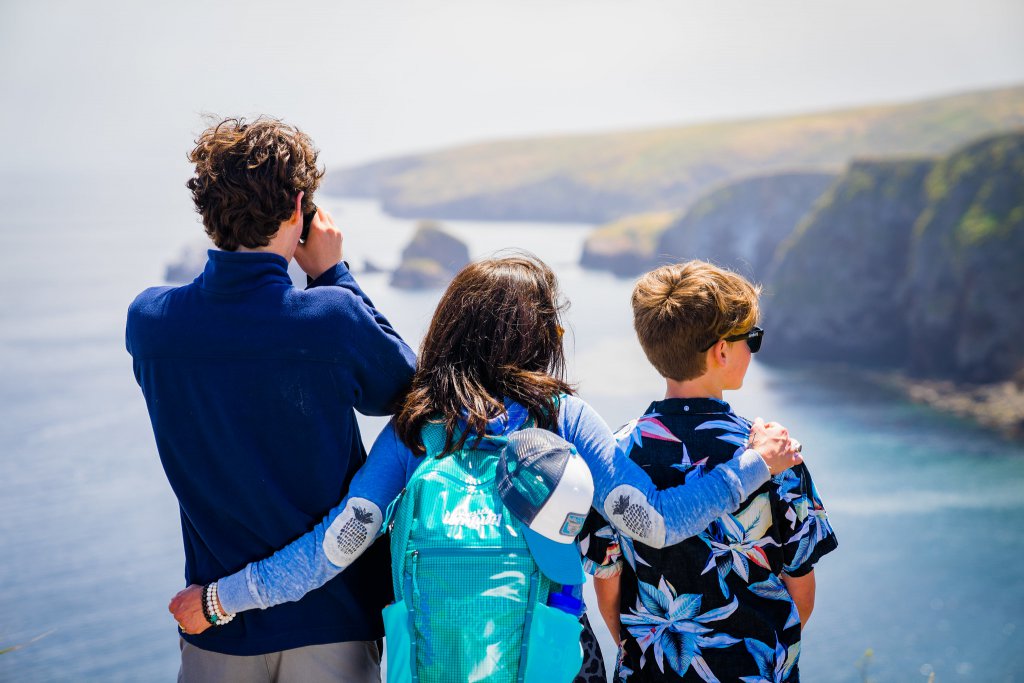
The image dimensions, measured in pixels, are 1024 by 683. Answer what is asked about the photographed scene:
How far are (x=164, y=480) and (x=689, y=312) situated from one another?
53.5 metres

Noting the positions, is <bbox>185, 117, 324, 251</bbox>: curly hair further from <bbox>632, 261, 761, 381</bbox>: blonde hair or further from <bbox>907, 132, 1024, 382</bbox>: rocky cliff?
<bbox>907, 132, 1024, 382</bbox>: rocky cliff

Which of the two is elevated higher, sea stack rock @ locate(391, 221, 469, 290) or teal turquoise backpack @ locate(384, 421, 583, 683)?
teal turquoise backpack @ locate(384, 421, 583, 683)

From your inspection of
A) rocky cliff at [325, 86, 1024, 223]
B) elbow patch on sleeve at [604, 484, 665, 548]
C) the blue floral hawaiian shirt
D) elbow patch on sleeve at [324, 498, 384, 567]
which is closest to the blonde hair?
the blue floral hawaiian shirt

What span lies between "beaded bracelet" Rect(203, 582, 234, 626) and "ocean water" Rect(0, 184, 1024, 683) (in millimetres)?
23438

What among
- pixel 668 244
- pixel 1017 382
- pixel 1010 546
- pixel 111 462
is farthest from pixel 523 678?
pixel 668 244

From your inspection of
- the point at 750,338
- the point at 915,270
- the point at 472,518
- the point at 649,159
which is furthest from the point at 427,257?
the point at 472,518

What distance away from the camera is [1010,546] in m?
42.3

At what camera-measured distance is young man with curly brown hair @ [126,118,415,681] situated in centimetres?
186

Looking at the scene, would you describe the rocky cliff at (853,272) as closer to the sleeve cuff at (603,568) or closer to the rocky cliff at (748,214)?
the rocky cliff at (748,214)

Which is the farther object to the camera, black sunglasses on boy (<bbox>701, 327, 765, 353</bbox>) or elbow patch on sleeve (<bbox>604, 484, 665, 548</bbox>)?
black sunglasses on boy (<bbox>701, 327, 765, 353</bbox>)

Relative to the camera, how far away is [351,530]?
73.6 inches

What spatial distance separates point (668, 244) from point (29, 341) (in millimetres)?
51860

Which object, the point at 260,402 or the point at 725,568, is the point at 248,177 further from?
the point at 725,568

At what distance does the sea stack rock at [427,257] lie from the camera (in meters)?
59.4
